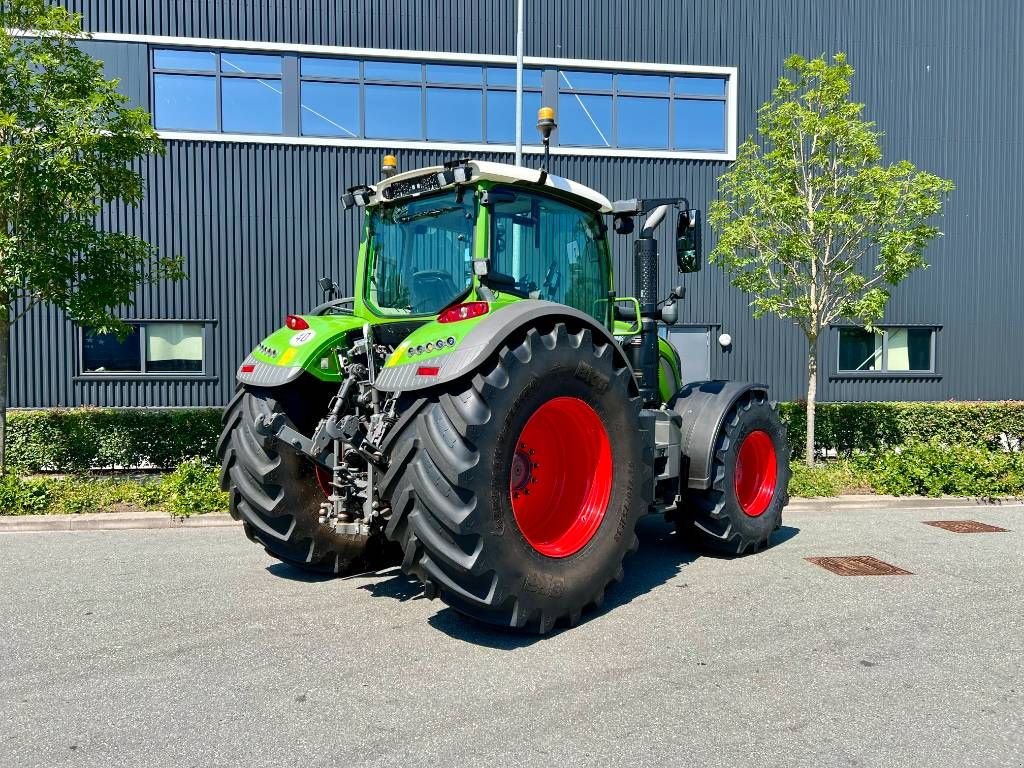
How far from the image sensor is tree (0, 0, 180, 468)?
7.92 m

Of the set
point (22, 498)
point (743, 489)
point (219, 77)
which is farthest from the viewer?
point (219, 77)

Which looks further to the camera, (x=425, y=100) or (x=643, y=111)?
(x=643, y=111)

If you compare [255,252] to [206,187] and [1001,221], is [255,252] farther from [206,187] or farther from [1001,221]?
[1001,221]

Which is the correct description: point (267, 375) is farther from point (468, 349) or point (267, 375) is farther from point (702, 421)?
point (702, 421)

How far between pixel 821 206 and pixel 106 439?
1006 cm

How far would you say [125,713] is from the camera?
3.34 metres

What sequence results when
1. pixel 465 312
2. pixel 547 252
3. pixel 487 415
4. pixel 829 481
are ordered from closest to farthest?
1. pixel 487 415
2. pixel 465 312
3. pixel 547 252
4. pixel 829 481

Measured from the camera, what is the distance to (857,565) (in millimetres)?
5945

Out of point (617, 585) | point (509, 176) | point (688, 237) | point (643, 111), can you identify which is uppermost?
point (643, 111)

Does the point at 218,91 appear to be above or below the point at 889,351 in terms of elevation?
above

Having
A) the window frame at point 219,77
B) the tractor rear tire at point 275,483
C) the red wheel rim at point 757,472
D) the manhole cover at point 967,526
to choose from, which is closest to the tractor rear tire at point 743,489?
the red wheel rim at point 757,472

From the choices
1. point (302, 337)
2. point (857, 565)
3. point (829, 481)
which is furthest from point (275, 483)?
point (829, 481)

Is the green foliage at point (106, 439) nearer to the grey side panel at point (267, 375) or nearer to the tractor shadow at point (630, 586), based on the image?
the grey side panel at point (267, 375)

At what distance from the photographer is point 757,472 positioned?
6.69m
